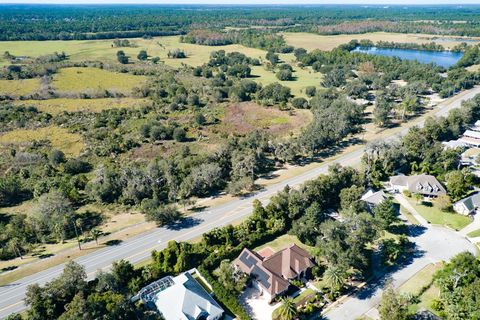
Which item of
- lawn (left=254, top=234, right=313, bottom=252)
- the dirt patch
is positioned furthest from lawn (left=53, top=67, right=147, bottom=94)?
lawn (left=254, top=234, right=313, bottom=252)

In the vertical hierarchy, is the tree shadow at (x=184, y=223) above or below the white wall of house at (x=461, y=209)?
below

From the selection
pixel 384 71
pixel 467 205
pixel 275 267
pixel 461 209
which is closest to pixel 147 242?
pixel 275 267

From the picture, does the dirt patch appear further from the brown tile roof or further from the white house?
the brown tile roof

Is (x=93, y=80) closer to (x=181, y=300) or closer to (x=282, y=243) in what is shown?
(x=282, y=243)

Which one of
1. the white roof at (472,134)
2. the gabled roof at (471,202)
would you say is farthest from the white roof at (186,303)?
the white roof at (472,134)

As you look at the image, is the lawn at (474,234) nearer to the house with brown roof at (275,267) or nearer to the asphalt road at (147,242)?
the house with brown roof at (275,267)

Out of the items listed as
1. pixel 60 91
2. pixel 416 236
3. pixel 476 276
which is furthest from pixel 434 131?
pixel 60 91
